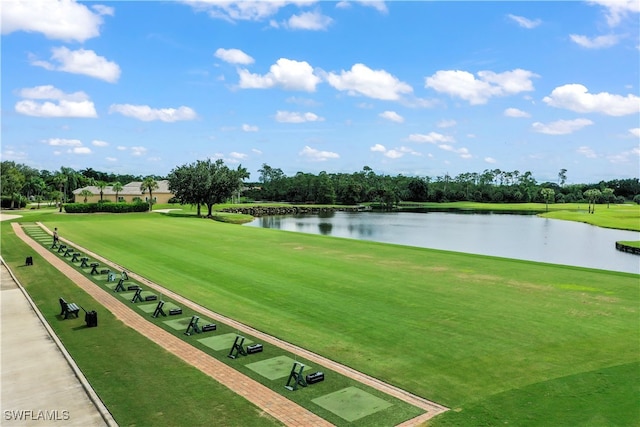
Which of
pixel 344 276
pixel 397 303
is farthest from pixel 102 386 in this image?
pixel 344 276

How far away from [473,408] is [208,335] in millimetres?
9371

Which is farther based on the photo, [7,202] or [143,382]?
[7,202]

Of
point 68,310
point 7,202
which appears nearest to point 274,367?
point 68,310

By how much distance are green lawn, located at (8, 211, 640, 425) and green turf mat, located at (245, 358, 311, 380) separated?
1478mm

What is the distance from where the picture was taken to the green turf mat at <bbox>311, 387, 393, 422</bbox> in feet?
36.2

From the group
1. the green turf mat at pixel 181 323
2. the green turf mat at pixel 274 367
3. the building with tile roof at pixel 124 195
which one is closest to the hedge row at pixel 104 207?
the building with tile roof at pixel 124 195

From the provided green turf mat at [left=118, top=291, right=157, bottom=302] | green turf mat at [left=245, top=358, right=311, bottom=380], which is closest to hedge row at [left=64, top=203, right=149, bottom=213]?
green turf mat at [left=118, top=291, right=157, bottom=302]

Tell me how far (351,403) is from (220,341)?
6101mm

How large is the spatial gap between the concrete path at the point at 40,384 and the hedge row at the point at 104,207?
61073 mm

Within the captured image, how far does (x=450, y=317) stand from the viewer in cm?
1875

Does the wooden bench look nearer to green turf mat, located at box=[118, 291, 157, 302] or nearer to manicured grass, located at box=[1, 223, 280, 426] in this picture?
manicured grass, located at box=[1, 223, 280, 426]

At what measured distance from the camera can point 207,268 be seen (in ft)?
97.0

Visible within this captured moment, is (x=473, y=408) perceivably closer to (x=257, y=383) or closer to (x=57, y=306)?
(x=257, y=383)

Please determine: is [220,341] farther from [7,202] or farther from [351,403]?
[7,202]
